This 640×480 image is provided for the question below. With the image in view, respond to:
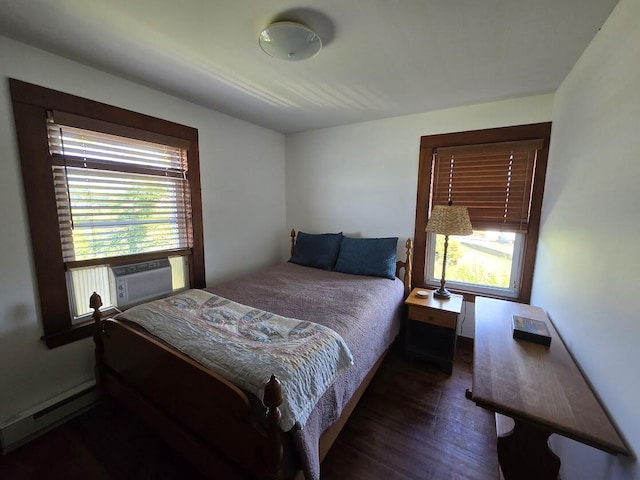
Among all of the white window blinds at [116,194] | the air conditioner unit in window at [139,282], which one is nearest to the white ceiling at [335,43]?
the white window blinds at [116,194]

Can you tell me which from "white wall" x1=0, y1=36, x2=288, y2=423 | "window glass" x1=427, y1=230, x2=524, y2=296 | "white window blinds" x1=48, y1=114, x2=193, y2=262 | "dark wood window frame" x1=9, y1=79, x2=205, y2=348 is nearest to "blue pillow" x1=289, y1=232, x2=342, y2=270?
"white wall" x1=0, y1=36, x2=288, y2=423

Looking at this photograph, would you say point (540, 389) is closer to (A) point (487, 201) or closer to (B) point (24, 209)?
(A) point (487, 201)

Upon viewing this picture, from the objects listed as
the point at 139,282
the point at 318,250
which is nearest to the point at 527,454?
the point at 318,250

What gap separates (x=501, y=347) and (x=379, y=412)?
95 centimetres

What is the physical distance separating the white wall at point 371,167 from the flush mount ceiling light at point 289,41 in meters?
1.55

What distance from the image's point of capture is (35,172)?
1567mm

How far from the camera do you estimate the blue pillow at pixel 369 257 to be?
2600 millimetres

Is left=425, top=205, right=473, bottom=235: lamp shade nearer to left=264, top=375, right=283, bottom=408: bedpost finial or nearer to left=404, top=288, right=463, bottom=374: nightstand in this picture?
left=404, top=288, right=463, bottom=374: nightstand

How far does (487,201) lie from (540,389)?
184cm

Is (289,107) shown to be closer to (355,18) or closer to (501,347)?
(355,18)

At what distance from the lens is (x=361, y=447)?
1.54m

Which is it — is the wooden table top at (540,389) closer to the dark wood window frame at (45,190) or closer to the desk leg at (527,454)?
the desk leg at (527,454)

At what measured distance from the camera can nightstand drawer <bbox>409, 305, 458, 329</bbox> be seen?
84.6 inches

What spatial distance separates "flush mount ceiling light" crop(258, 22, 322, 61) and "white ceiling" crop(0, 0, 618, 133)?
0.04m
